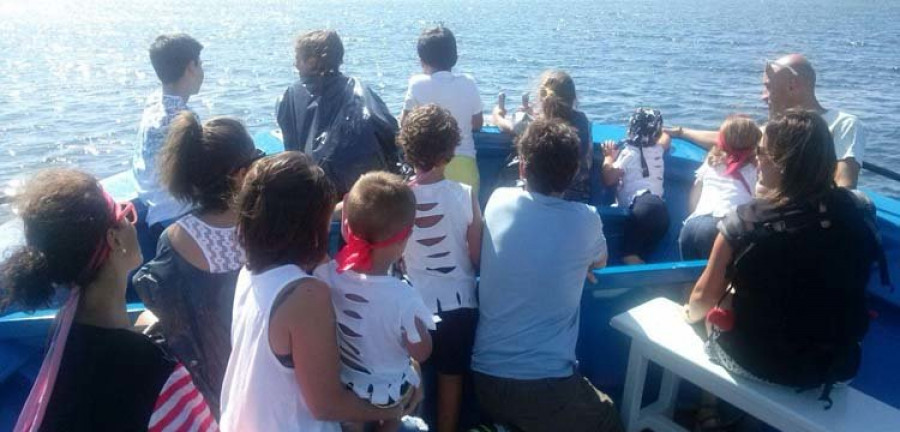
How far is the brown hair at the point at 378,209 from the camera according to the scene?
73.3 inches

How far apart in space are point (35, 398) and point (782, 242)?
192 cm

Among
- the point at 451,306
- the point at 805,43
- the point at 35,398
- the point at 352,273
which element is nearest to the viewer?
the point at 35,398

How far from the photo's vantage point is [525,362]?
2.36 m

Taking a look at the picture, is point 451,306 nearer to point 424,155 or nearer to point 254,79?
point 424,155

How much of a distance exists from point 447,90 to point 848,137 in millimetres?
1881

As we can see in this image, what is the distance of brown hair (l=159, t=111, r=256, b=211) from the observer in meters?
2.10

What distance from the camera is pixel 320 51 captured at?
313 centimetres

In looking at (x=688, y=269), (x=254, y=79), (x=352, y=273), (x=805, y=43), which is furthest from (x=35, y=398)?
(x=805, y=43)

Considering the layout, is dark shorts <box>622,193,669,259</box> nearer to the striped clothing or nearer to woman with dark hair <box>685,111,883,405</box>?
woman with dark hair <box>685,111,883,405</box>

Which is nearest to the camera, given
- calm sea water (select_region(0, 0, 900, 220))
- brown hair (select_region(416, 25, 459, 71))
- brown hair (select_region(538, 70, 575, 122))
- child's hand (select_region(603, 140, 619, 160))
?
brown hair (select_region(538, 70, 575, 122))

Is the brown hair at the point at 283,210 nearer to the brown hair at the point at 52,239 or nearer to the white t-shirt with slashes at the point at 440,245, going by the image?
the brown hair at the point at 52,239

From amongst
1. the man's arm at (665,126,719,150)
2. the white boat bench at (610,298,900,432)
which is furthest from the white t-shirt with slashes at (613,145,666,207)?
the white boat bench at (610,298,900,432)

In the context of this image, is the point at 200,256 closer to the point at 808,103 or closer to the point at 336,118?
the point at 336,118

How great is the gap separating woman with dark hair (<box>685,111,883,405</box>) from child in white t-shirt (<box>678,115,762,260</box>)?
0.86m
